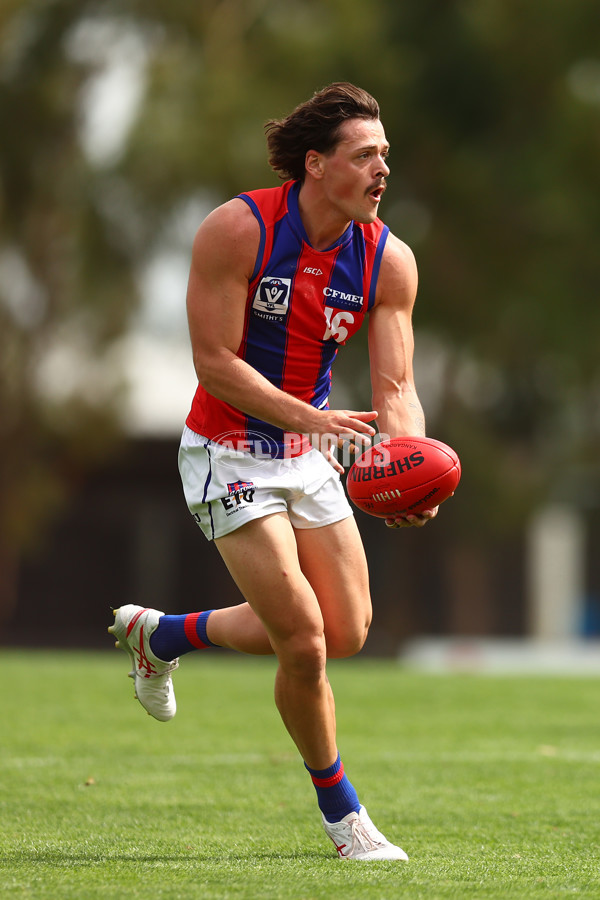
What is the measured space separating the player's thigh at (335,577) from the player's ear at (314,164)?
119 cm

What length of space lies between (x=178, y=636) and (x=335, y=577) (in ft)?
2.35

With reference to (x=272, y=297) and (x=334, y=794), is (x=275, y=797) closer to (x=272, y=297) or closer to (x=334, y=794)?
(x=334, y=794)

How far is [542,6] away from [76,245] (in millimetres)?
7611

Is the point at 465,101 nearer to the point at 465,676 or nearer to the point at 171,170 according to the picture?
the point at 171,170

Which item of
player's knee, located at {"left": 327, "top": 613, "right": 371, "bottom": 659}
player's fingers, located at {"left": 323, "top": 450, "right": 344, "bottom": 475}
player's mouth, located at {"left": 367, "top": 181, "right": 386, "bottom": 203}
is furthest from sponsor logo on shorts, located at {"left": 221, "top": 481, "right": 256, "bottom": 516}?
player's mouth, located at {"left": 367, "top": 181, "right": 386, "bottom": 203}

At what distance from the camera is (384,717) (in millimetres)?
9227

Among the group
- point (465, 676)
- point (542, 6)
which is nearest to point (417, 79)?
point (542, 6)

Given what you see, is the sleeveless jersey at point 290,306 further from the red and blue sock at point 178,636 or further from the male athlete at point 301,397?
the red and blue sock at point 178,636

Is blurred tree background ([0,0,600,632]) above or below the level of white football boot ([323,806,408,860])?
above

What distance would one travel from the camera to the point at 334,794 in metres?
4.50

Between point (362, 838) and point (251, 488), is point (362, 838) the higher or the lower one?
the lower one

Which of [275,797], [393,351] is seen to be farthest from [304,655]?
[275,797]

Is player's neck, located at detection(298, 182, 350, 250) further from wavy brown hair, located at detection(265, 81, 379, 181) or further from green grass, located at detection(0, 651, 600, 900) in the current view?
green grass, located at detection(0, 651, 600, 900)

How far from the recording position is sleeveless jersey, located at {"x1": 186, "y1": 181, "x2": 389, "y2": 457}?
4523 millimetres
